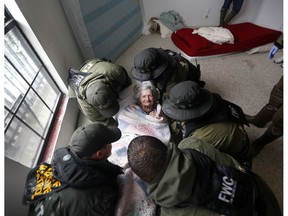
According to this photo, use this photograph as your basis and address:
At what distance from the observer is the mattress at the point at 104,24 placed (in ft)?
6.82

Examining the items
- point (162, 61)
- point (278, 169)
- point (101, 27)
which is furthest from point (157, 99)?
point (101, 27)

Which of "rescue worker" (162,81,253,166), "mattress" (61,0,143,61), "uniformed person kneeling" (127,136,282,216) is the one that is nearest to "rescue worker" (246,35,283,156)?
"rescue worker" (162,81,253,166)

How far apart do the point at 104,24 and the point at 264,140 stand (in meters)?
2.24

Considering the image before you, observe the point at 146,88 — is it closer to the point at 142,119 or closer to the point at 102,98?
the point at 142,119

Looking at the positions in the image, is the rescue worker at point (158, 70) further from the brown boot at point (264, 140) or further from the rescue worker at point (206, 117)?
the brown boot at point (264, 140)

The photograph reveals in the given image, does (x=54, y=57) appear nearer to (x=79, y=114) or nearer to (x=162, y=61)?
(x=79, y=114)

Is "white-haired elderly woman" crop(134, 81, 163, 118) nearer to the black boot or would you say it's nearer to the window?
the window

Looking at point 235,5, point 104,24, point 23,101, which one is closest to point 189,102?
point 23,101

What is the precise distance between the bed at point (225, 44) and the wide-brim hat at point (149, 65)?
1226mm

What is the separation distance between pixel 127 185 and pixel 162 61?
1.00 meters

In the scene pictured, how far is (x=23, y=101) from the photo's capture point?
54.7 inches

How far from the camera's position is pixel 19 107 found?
4.37 ft

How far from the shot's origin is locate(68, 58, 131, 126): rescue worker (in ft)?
4.44

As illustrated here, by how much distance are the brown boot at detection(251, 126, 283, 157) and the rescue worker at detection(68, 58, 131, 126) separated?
121 centimetres
